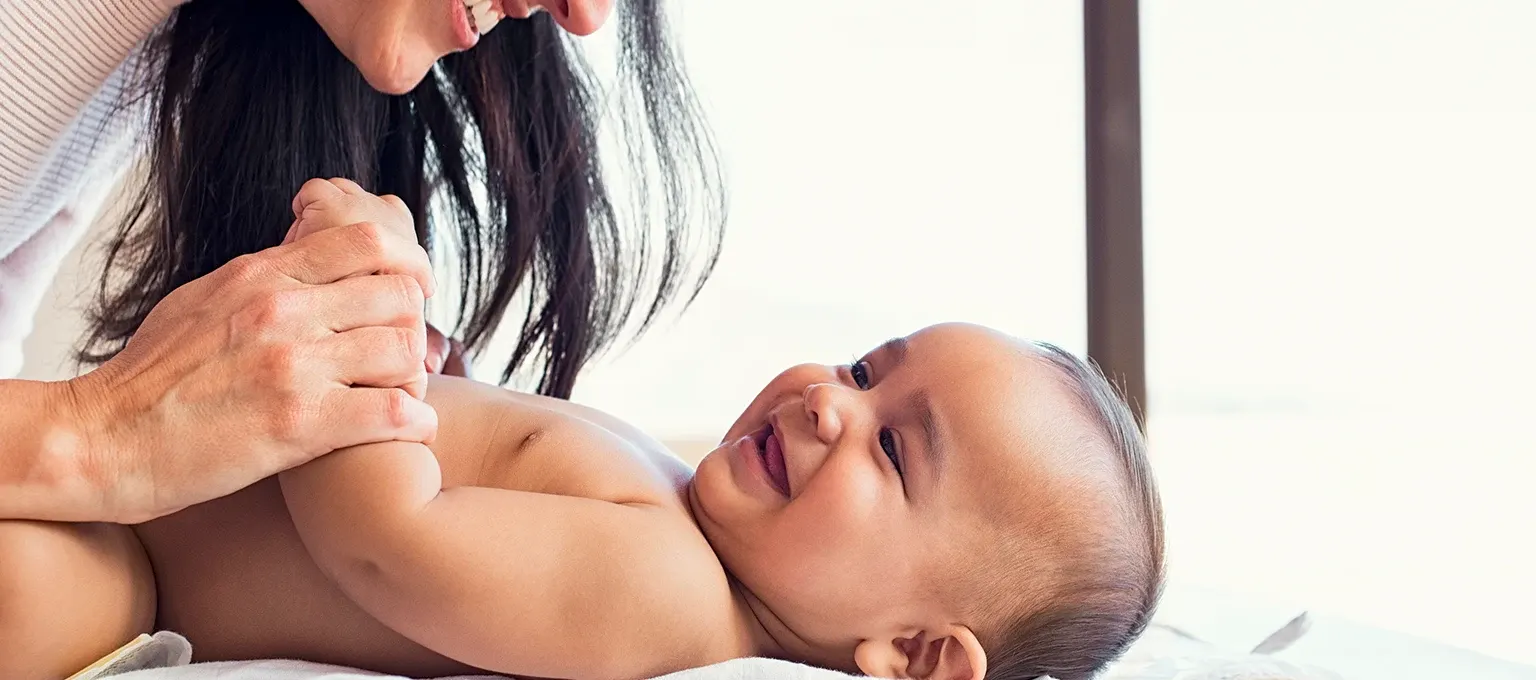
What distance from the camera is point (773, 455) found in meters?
1.07

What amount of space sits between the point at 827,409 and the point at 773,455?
0.07 m

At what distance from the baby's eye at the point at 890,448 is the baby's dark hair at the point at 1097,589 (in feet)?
0.46

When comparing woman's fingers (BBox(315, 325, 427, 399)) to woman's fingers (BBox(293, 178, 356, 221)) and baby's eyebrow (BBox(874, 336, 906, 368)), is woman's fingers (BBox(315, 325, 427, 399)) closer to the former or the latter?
woman's fingers (BBox(293, 178, 356, 221))

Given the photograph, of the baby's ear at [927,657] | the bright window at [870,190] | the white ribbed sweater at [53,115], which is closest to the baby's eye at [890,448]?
the baby's ear at [927,657]

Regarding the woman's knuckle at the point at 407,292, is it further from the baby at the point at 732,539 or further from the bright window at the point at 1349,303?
the bright window at the point at 1349,303

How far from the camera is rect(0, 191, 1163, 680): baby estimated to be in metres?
0.84

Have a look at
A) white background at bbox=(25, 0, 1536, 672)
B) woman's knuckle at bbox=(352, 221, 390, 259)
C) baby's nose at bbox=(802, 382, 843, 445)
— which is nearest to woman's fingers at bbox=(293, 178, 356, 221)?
woman's knuckle at bbox=(352, 221, 390, 259)

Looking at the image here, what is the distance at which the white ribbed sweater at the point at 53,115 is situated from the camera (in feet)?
4.09

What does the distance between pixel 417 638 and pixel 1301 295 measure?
239 centimetres

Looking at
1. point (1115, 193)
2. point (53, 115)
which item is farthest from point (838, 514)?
point (1115, 193)

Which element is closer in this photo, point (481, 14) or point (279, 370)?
point (279, 370)

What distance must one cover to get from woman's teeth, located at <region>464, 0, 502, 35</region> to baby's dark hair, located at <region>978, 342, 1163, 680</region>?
65 centimetres

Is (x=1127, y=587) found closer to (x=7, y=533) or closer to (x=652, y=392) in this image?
(x=7, y=533)

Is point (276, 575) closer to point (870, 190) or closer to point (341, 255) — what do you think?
point (341, 255)
